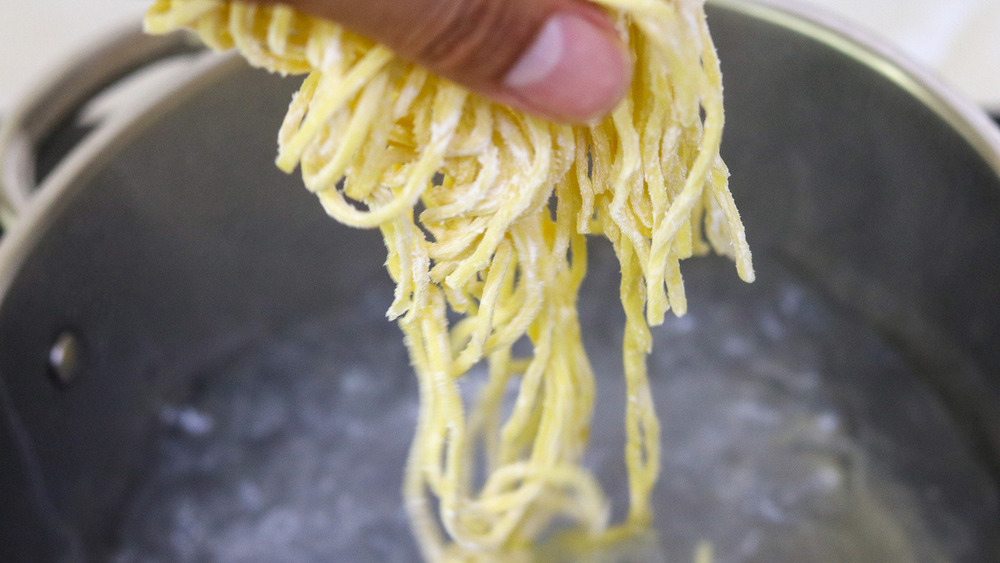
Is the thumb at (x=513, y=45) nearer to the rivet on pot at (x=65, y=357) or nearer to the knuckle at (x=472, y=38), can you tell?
the knuckle at (x=472, y=38)

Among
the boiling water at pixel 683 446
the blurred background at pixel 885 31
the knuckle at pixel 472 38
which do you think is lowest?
the boiling water at pixel 683 446

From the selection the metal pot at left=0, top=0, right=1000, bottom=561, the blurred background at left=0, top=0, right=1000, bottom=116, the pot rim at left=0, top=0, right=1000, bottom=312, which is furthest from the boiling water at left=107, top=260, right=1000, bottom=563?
the blurred background at left=0, top=0, right=1000, bottom=116

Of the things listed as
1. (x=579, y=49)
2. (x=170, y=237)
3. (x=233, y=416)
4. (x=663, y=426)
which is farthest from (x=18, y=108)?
(x=663, y=426)

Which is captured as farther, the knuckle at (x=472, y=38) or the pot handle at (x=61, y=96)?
the pot handle at (x=61, y=96)

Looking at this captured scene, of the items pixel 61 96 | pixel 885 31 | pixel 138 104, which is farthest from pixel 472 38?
pixel 885 31

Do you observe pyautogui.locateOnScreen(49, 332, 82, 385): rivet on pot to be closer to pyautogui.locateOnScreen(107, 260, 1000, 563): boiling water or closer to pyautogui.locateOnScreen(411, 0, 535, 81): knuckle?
pyautogui.locateOnScreen(107, 260, 1000, 563): boiling water

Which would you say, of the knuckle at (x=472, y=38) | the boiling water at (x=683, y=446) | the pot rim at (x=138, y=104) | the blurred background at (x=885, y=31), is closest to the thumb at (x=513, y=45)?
the knuckle at (x=472, y=38)
